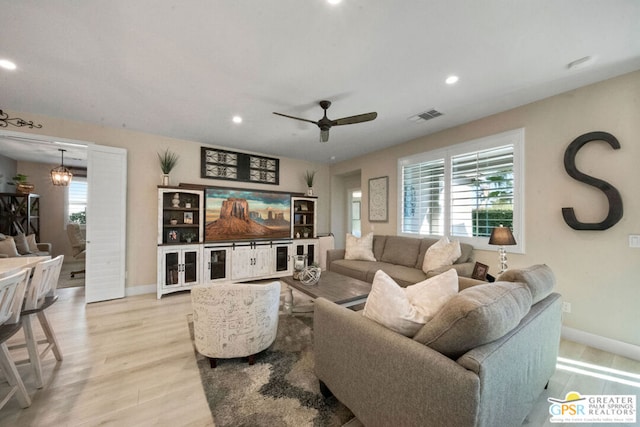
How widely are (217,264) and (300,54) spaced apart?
3.62 m

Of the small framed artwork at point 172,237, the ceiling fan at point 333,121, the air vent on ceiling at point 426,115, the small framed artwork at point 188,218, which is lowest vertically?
the small framed artwork at point 172,237

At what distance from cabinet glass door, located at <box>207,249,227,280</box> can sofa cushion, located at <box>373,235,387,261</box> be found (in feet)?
8.99

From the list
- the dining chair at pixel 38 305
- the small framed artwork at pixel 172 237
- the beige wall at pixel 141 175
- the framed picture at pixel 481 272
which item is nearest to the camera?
the dining chair at pixel 38 305

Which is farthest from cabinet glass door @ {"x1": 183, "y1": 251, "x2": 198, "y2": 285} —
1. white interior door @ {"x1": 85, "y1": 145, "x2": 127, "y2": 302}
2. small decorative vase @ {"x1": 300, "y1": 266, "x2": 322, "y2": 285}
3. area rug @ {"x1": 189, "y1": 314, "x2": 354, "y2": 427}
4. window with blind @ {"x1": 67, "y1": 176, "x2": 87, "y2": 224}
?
window with blind @ {"x1": 67, "y1": 176, "x2": 87, "y2": 224}

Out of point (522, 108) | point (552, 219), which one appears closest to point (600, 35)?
point (522, 108)

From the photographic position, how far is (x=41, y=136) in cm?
331

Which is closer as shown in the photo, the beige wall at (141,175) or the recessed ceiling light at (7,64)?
the recessed ceiling light at (7,64)

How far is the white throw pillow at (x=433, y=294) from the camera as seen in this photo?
129 centimetres

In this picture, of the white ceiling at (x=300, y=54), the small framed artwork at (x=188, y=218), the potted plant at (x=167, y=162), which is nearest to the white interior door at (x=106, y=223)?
the potted plant at (x=167, y=162)

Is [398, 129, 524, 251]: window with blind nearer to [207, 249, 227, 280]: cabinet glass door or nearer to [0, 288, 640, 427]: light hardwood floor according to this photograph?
[0, 288, 640, 427]: light hardwood floor

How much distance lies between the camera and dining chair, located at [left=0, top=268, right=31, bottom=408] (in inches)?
58.8

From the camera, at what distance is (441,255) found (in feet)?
10.8

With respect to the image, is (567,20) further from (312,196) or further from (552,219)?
(312,196)

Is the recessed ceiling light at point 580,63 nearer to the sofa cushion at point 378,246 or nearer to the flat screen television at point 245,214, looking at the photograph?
the sofa cushion at point 378,246
